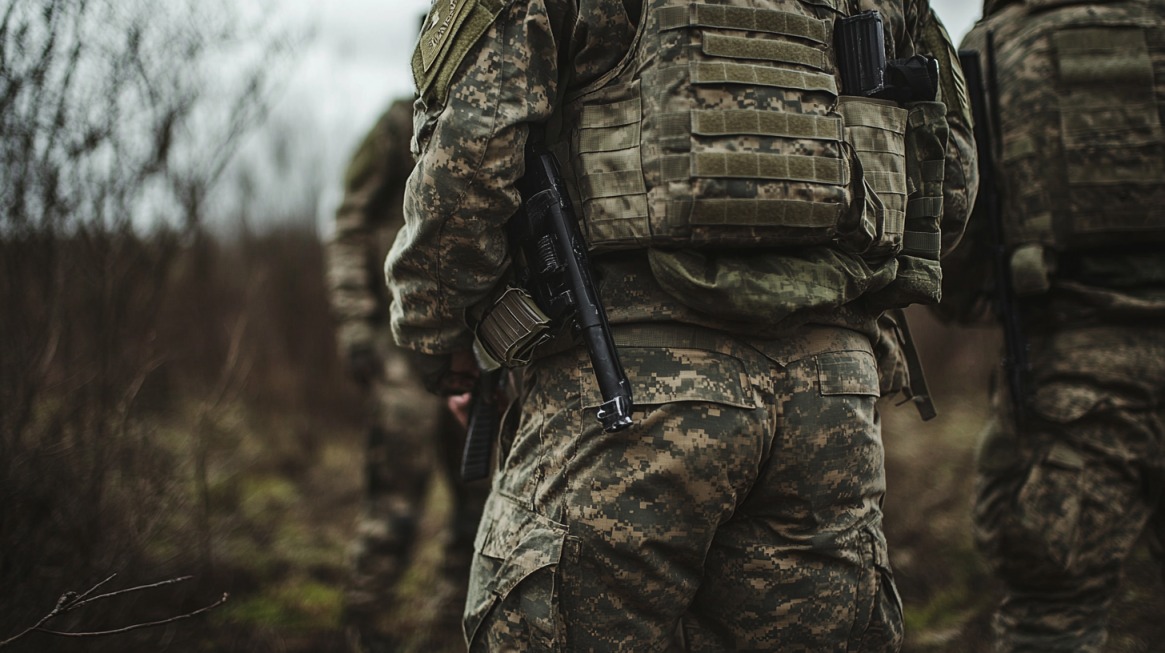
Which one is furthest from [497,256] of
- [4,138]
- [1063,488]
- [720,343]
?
[1063,488]

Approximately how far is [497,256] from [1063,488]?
190 cm

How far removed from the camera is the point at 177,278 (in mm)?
5684

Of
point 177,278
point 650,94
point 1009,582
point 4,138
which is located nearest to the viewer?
point 650,94

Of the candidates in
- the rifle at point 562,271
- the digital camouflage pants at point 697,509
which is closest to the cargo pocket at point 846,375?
the digital camouflage pants at point 697,509

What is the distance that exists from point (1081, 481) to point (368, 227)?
2.88 metres

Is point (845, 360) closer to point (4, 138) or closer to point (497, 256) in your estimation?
point (497, 256)

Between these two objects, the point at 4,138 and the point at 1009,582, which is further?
the point at 1009,582

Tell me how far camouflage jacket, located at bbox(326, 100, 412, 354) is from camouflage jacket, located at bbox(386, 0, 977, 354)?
6.79ft

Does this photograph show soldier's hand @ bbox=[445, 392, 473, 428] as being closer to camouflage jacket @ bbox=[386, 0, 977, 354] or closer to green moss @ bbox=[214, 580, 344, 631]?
camouflage jacket @ bbox=[386, 0, 977, 354]

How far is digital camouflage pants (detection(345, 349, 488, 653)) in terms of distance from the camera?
3471mm

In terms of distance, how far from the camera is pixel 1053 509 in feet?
8.34

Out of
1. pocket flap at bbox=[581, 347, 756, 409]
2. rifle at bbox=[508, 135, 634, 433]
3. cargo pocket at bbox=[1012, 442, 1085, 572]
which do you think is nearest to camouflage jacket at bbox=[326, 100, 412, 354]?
rifle at bbox=[508, 135, 634, 433]

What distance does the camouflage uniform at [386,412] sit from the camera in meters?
3.55

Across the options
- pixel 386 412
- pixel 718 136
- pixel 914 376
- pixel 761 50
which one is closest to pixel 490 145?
pixel 718 136
